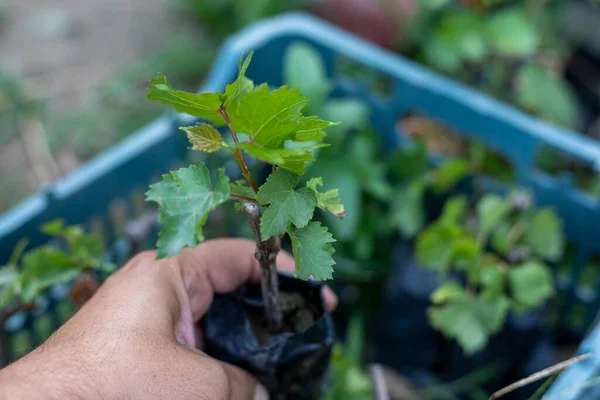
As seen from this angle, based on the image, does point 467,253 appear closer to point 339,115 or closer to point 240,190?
point 339,115

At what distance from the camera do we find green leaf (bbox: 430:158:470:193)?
Result: 3.92ft

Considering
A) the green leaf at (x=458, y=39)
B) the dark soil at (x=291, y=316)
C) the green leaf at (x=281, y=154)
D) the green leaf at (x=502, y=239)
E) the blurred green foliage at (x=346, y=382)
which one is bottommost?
the blurred green foliage at (x=346, y=382)

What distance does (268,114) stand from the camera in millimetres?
527

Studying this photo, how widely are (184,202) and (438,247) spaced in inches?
26.2

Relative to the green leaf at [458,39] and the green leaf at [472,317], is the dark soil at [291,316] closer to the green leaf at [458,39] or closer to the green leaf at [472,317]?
the green leaf at [472,317]

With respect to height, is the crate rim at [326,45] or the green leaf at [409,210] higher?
the crate rim at [326,45]

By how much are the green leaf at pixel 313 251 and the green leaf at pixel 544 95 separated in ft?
3.41

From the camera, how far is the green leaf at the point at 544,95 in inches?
56.6

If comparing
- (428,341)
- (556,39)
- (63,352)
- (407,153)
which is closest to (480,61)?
(556,39)

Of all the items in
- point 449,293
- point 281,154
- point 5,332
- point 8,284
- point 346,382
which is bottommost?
point 346,382

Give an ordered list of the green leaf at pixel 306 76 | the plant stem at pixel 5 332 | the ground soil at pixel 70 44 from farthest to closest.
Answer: the ground soil at pixel 70 44
the green leaf at pixel 306 76
the plant stem at pixel 5 332

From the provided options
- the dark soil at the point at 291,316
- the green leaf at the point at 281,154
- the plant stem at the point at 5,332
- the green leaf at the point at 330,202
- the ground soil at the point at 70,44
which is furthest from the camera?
the ground soil at the point at 70,44

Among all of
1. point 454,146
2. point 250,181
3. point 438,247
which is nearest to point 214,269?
point 250,181

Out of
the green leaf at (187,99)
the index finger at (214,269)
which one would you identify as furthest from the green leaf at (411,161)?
the green leaf at (187,99)
